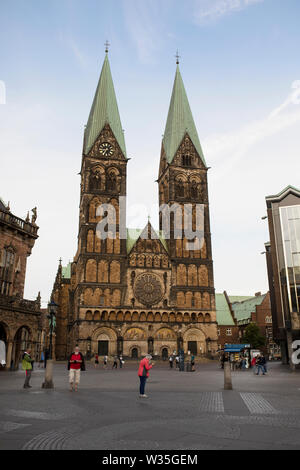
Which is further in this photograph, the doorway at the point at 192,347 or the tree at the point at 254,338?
the tree at the point at 254,338

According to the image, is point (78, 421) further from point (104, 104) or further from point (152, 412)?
point (104, 104)

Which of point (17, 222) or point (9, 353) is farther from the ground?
point (17, 222)

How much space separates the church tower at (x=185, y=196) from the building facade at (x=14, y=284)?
34.2 m

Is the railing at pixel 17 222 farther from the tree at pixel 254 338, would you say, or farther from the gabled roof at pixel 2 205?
the tree at pixel 254 338

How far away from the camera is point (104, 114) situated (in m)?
72.3

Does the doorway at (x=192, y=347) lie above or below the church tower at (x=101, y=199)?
below

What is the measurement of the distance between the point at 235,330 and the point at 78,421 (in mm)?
78541

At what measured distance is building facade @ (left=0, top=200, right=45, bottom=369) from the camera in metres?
29.8

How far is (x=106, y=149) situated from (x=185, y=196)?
1641 cm

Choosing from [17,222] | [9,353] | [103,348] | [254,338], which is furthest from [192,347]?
[17,222]

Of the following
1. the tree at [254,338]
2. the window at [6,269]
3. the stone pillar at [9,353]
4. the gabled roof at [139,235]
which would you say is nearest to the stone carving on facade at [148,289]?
the gabled roof at [139,235]

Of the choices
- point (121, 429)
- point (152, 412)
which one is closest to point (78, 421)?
point (121, 429)

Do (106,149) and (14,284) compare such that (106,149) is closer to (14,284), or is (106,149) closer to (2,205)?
(2,205)

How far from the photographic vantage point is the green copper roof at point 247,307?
87.4 meters
